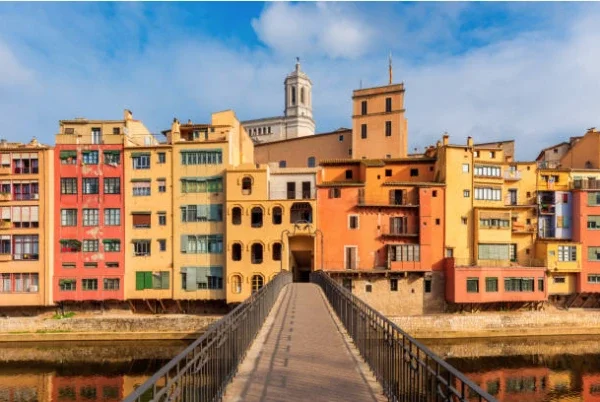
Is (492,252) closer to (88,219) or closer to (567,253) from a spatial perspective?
(567,253)

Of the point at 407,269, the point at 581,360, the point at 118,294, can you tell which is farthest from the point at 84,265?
the point at 581,360

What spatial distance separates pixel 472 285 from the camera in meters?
37.1

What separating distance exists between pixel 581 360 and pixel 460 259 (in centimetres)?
1164

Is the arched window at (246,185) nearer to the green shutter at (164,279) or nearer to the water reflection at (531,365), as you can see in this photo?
the green shutter at (164,279)

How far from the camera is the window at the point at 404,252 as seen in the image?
125 feet

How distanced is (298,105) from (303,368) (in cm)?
7949

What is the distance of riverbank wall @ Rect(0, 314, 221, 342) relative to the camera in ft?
117

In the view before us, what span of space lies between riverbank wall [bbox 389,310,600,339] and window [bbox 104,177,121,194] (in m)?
27.1

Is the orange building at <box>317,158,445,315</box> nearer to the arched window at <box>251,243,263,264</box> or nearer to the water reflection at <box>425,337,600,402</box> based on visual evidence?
the water reflection at <box>425,337,600,402</box>

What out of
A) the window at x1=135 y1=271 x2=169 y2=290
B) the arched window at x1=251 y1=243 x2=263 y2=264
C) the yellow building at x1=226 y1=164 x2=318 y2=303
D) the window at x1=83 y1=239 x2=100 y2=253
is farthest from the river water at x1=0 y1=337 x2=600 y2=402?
the arched window at x1=251 y1=243 x2=263 y2=264

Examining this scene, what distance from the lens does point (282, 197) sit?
39.8 m

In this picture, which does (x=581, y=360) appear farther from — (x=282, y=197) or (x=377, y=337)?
(x=377, y=337)

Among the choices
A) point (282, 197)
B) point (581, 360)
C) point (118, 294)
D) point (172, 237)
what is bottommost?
point (581, 360)

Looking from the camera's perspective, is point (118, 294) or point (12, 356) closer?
point (12, 356)
